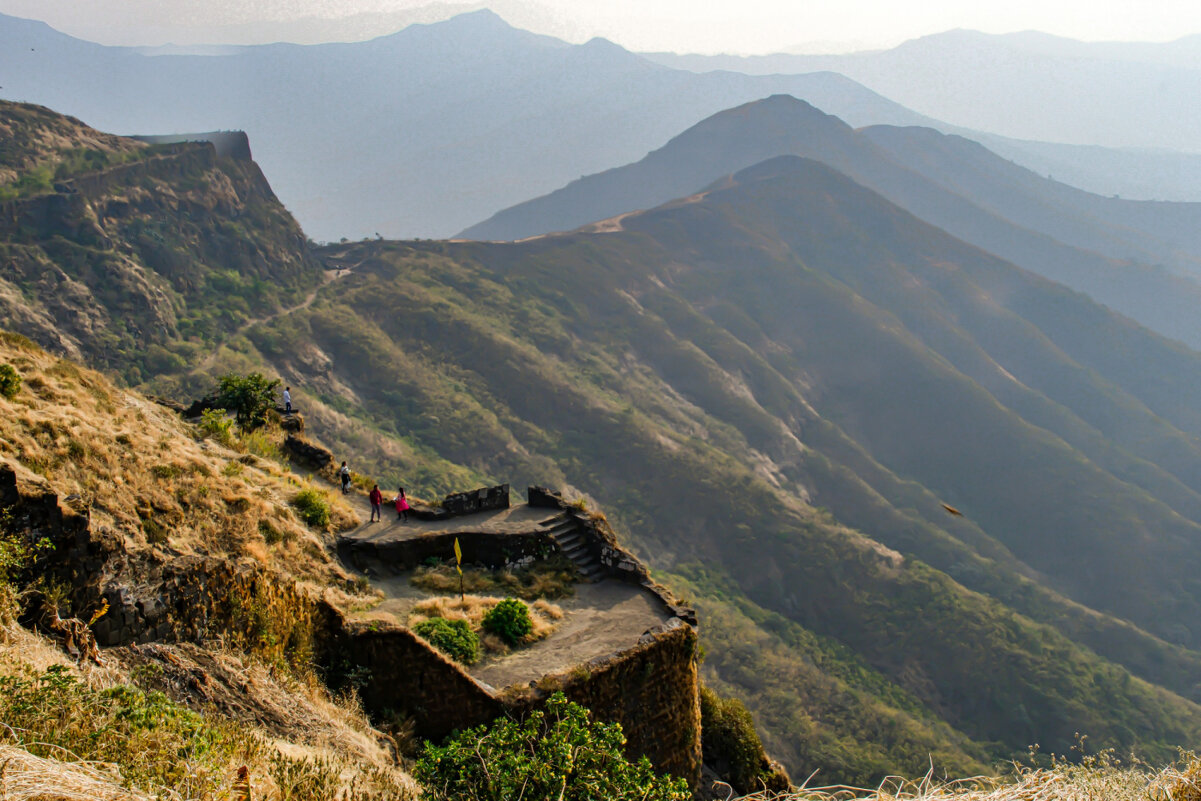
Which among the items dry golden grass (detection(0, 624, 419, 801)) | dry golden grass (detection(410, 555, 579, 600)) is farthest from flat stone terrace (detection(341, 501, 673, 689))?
dry golden grass (detection(0, 624, 419, 801))

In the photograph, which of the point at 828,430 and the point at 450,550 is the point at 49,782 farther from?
the point at 828,430

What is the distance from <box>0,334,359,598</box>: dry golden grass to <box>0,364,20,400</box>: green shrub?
0.17 m

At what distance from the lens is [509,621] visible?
1094 cm

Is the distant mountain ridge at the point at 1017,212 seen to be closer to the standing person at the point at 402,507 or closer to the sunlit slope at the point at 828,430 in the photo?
A: the sunlit slope at the point at 828,430

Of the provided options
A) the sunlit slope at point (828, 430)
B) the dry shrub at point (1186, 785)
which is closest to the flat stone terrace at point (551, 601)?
the dry shrub at point (1186, 785)

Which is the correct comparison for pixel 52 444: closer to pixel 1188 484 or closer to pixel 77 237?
pixel 77 237

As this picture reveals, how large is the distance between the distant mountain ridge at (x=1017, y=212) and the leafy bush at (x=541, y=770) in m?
168

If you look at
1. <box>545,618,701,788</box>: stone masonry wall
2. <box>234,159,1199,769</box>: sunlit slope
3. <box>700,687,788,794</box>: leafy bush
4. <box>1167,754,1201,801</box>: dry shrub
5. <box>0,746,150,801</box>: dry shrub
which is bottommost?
<box>234,159,1199,769</box>: sunlit slope

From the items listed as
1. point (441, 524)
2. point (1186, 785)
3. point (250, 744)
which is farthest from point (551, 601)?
point (1186, 785)

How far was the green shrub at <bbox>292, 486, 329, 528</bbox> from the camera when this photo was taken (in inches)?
518

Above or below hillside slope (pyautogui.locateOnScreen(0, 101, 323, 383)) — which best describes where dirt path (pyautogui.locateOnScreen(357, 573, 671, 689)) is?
below

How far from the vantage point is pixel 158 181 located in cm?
5431

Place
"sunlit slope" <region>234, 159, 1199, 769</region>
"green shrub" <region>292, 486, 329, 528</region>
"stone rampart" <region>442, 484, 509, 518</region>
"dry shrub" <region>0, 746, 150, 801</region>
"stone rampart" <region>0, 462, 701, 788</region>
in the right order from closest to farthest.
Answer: "dry shrub" <region>0, 746, 150, 801</region>
"stone rampart" <region>0, 462, 701, 788</region>
"green shrub" <region>292, 486, 329, 528</region>
"stone rampart" <region>442, 484, 509, 518</region>
"sunlit slope" <region>234, 159, 1199, 769</region>

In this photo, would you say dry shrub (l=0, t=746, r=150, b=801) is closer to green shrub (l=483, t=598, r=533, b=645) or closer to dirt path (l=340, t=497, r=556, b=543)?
green shrub (l=483, t=598, r=533, b=645)
